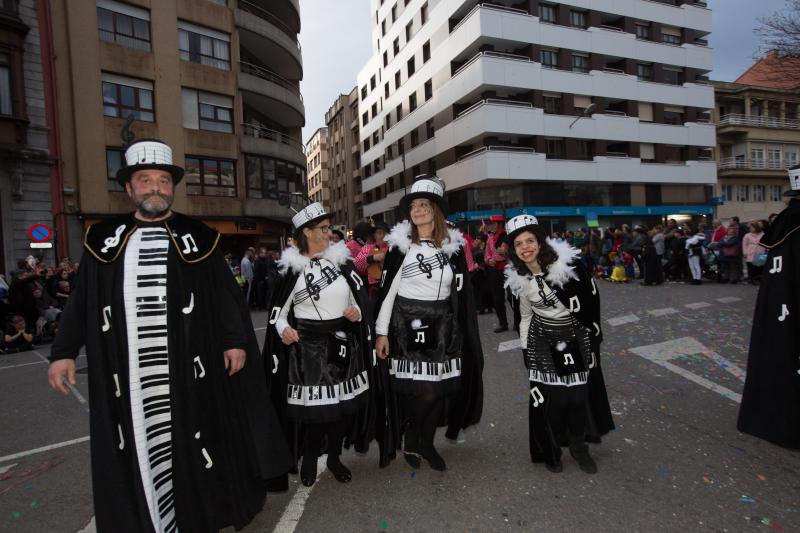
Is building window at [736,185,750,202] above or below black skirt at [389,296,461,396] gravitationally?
above

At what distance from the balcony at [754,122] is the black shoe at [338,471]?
50662mm

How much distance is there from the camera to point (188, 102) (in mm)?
22578

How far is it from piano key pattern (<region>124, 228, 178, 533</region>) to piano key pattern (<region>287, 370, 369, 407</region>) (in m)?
0.91

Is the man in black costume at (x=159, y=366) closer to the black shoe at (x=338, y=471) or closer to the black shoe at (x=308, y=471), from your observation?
the black shoe at (x=308, y=471)

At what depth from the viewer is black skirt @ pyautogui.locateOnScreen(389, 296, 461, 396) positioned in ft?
11.9

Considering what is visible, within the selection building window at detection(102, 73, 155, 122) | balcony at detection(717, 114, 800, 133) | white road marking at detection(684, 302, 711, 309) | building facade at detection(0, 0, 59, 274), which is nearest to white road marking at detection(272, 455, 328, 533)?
white road marking at detection(684, 302, 711, 309)

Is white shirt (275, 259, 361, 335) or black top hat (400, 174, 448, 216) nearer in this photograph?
white shirt (275, 259, 361, 335)

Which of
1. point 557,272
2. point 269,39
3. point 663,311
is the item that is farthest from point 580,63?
point 557,272

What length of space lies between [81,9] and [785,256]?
24281 millimetres

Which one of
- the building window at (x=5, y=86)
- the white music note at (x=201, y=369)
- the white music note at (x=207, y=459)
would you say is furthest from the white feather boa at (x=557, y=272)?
the building window at (x=5, y=86)

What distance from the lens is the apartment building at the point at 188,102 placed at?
1934cm

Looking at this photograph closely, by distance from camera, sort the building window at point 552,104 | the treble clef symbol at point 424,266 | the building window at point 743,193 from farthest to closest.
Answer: the building window at point 743,193, the building window at point 552,104, the treble clef symbol at point 424,266

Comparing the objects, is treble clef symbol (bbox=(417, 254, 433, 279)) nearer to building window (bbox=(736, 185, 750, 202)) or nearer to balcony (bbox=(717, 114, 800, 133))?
balcony (bbox=(717, 114, 800, 133))

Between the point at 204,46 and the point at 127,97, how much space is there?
4.68 metres
